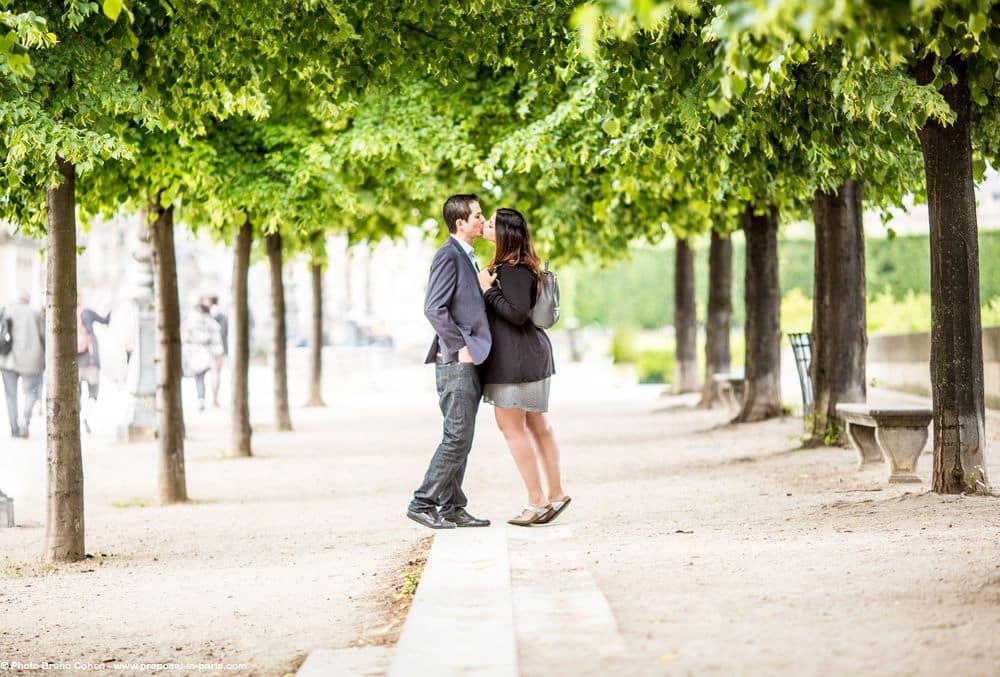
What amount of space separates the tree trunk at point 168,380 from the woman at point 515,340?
5149mm

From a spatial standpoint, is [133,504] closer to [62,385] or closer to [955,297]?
[62,385]

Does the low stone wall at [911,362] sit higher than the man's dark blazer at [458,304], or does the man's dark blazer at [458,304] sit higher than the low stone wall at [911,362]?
the man's dark blazer at [458,304]

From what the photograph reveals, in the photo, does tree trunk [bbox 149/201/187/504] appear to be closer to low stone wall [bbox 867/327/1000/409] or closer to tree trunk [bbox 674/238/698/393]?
low stone wall [bbox 867/327/1000/409]

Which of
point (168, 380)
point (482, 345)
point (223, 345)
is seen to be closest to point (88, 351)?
point (223, 345)

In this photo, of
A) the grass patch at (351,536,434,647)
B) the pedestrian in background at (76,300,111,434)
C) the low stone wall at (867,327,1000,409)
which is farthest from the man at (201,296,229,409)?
the grass patch at (351,536,434,647)

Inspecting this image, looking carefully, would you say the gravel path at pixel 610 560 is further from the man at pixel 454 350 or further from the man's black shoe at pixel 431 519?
the man at pixel 454 350

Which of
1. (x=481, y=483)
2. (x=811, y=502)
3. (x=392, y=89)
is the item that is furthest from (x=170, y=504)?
(x=811, y=502)

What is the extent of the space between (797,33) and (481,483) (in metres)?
8.54

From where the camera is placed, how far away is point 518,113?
1495 centimetres

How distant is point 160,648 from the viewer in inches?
266

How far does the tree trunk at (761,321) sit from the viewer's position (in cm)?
1942

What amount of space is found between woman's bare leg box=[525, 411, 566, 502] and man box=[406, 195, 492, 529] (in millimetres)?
361

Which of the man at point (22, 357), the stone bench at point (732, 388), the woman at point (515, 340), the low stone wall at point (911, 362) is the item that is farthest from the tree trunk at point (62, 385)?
the stone bench at point (732, 388)

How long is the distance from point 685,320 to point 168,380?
1614 centimetres
